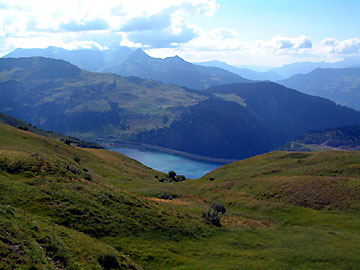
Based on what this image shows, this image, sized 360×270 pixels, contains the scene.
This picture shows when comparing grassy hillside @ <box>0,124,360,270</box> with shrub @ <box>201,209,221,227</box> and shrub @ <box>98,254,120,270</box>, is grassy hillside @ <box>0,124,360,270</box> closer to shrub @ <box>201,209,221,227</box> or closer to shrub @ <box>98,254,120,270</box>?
shrub @ <box>98,254,120,270</box>

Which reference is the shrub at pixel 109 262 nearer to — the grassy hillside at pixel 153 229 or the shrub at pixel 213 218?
the grassy hillside at pixel 153 229

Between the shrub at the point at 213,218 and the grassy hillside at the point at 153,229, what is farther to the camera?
the shrub at the point at 213,218

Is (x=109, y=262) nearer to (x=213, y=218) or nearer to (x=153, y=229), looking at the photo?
(x=153, y=229)

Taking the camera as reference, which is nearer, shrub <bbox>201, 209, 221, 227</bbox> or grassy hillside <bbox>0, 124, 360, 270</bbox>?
grassy hillside <bbox>0, 124, 360, 270</bbox>

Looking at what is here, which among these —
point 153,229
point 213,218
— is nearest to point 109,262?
point 153,229

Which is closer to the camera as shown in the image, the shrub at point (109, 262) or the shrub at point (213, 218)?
the shrub at point (109, 262)

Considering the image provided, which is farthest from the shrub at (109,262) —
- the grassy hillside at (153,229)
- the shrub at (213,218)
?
the shrub at (213,218)

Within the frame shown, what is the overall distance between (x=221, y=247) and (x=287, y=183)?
125 feet

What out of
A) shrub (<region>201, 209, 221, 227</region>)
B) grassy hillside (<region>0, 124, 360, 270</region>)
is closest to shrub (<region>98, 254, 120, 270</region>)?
grassy hillside (<region>0, 124, 360, 270</region>)

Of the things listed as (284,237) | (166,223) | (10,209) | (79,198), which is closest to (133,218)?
(166,223)

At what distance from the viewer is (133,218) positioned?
119ft

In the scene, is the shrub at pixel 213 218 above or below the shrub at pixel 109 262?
below

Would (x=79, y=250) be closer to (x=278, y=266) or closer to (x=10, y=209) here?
(x=10, y=209)

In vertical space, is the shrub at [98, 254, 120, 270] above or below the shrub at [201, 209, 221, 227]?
above
